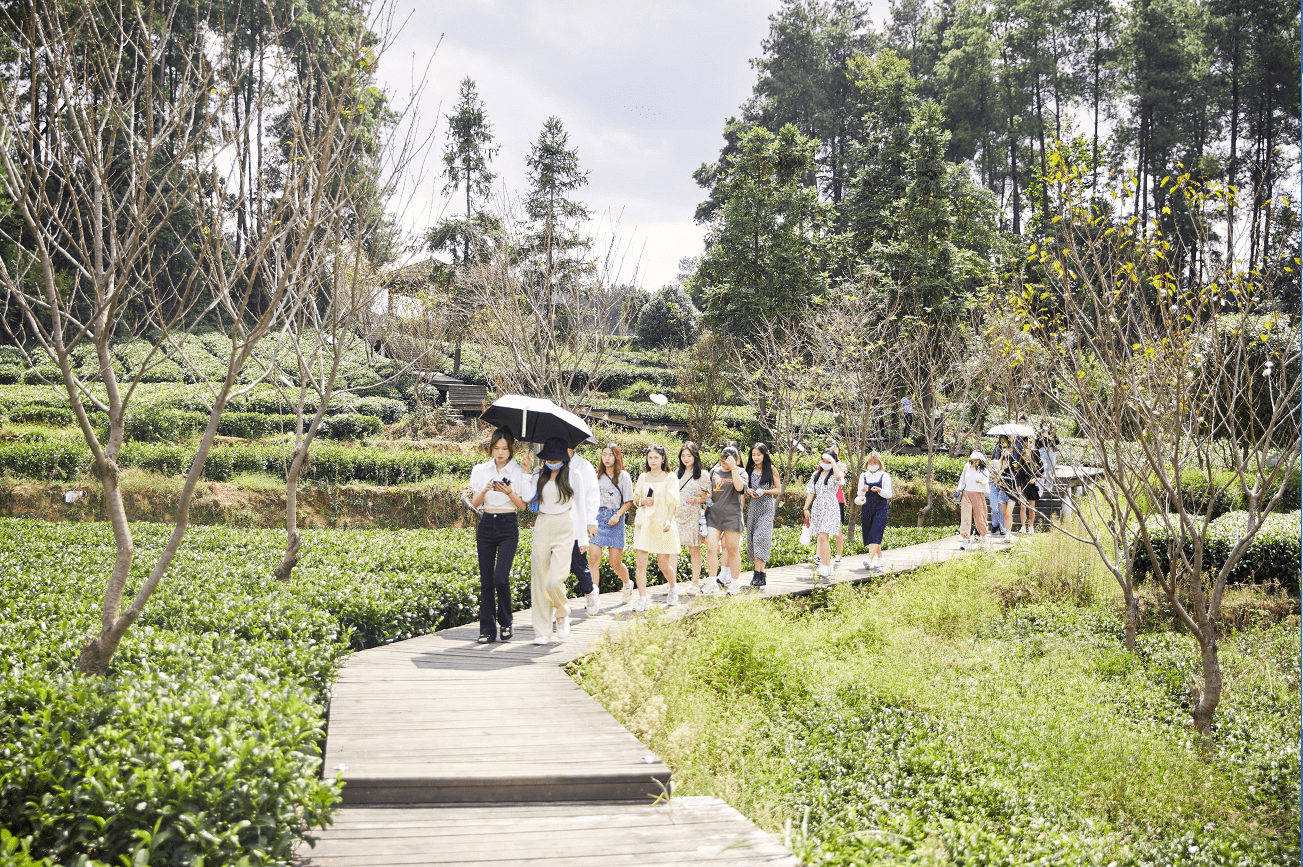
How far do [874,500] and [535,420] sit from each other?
5.74 meters

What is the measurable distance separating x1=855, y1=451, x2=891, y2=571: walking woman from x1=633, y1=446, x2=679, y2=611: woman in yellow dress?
11.8 feet

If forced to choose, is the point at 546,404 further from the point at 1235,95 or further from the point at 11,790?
the point at 1235,95

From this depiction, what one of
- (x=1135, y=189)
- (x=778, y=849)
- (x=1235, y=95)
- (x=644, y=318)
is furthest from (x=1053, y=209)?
(x=1235, y=95)

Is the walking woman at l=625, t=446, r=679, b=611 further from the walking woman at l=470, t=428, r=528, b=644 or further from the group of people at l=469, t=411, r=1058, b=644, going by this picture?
the walking woman at l=470, t=428, r=528, b=644

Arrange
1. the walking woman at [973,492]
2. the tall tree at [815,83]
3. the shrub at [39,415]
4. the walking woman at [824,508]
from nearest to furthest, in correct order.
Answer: the walking woman at [824,508], the walking woman at [973,492], the shrub at [39,415], the tall tree at [815,83]

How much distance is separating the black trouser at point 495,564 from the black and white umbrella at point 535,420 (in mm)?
806

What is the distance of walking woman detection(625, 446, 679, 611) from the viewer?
8.02 m

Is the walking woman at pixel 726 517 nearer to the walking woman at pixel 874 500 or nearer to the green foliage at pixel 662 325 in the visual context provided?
the walking woman at pixel 874 500

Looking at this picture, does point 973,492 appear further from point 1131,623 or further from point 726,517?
point 726,517

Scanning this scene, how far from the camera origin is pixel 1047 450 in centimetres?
1108

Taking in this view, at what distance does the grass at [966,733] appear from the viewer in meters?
4.34

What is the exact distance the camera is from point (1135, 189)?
256 inches

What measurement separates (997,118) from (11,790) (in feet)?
149

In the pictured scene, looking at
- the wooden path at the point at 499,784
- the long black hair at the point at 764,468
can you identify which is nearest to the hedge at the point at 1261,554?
the long black hair at the point at 764,468
